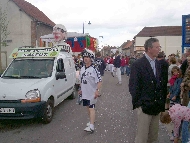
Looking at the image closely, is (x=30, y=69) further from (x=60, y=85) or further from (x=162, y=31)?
(x=162, y=31)

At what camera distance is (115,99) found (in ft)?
33.8

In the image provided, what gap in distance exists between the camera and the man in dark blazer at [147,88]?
12.3ft

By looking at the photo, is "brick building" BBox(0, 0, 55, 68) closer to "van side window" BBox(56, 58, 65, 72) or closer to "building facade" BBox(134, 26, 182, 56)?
"van side window" BBox(56, 58, 65, 72)

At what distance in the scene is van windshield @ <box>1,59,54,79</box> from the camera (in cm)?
727

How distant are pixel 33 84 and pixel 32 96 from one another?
38 cm

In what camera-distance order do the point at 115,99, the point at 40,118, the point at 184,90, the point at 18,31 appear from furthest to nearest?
the point at 18,31
the point at 115,99
the point at 40,118
the point at 184,90

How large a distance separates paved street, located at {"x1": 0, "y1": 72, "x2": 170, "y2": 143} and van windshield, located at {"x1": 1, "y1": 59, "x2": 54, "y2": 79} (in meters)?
1.27

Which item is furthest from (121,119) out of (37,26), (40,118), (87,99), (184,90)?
(37,26)

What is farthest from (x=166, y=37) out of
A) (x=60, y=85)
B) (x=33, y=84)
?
(x=33, y=84)

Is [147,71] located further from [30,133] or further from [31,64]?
[31,64]

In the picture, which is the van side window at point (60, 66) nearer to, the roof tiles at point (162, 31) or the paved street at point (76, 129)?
the paved street at point (76, 129)

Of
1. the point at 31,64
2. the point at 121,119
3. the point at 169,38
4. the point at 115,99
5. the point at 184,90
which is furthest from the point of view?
the point at 169,38

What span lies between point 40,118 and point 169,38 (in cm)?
7444

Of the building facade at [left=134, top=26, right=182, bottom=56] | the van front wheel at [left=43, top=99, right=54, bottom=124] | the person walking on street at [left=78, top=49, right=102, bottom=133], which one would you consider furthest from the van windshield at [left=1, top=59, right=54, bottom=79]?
the building facade at [left=134, top=26, right=182, bottom=56]
